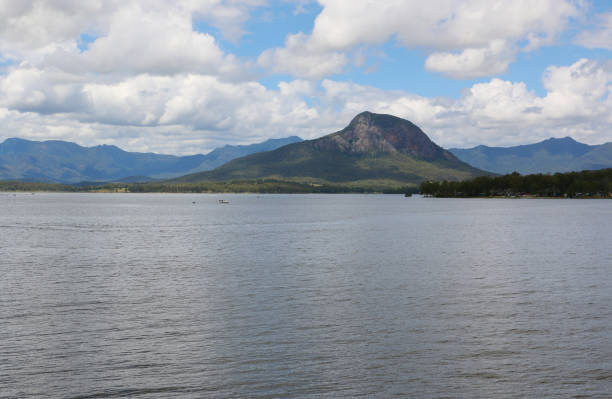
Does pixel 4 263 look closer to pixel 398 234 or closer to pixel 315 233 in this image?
pixel 315 233

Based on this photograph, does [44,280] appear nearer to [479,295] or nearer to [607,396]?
[479,295]

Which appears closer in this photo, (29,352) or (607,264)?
(29,352)

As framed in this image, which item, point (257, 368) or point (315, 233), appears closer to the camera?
point (257, 368)

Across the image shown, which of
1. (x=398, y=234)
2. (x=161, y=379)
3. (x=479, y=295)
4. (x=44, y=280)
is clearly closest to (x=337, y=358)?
(x=161, y=379)

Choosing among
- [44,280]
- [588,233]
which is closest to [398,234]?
[588,233]

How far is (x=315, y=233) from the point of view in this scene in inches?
4719

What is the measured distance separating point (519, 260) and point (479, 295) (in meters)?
27.3

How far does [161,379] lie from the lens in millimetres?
26781

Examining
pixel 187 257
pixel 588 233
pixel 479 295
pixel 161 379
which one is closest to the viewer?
pixel 161 379

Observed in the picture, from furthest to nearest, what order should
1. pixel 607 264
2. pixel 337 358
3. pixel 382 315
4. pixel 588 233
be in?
pixel 588 233 < pixel 607 264 < pixel 382 315 < pixel 337 358

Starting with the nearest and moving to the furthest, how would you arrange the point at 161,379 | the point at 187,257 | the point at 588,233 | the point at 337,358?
the point at 161,379 → the point at 337,358 → the point at 187,257 → the point at 588,233

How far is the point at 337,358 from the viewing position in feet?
98.8

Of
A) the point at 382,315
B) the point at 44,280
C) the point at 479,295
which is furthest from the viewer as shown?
the point at 44,280

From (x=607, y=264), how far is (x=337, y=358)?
52.6m
